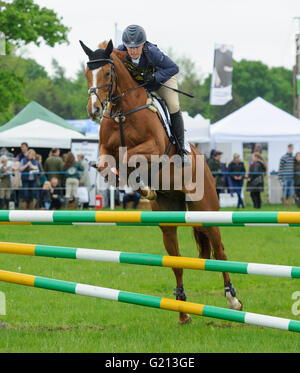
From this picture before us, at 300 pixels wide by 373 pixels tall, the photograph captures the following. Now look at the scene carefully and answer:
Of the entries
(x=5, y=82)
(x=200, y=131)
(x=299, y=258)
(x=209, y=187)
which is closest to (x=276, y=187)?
(x=200, y=131)

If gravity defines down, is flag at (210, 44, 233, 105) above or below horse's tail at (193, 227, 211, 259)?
above

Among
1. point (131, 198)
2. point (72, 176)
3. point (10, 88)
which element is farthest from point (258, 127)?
point (10, 88)

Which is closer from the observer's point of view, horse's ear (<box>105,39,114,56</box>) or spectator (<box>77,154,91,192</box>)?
horse's ear (<box>105,39,114,56</box>)

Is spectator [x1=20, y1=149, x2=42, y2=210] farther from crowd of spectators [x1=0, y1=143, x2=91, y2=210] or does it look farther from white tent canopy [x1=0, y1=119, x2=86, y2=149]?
white tent canopy [x1=0, y1=119, x2=86, y2=149]

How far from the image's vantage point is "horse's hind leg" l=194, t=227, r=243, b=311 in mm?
6434

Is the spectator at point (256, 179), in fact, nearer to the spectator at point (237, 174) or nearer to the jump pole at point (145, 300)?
the spectator at point (237, 174)

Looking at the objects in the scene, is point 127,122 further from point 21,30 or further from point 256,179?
point 21,30

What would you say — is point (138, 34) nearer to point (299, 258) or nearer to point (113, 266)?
point (113, 266)

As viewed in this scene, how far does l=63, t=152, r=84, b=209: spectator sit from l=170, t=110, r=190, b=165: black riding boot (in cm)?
1268

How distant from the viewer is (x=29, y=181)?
18766mm

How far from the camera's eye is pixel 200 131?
21859mm

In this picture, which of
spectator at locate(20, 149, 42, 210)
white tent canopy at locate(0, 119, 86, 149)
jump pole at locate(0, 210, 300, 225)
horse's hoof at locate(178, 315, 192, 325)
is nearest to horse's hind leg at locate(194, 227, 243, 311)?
horse's hoof at locate(178, 315, 192, 325)

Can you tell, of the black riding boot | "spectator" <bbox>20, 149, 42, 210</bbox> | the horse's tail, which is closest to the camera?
the black riding boot

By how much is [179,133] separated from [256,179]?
14345 millimetres
